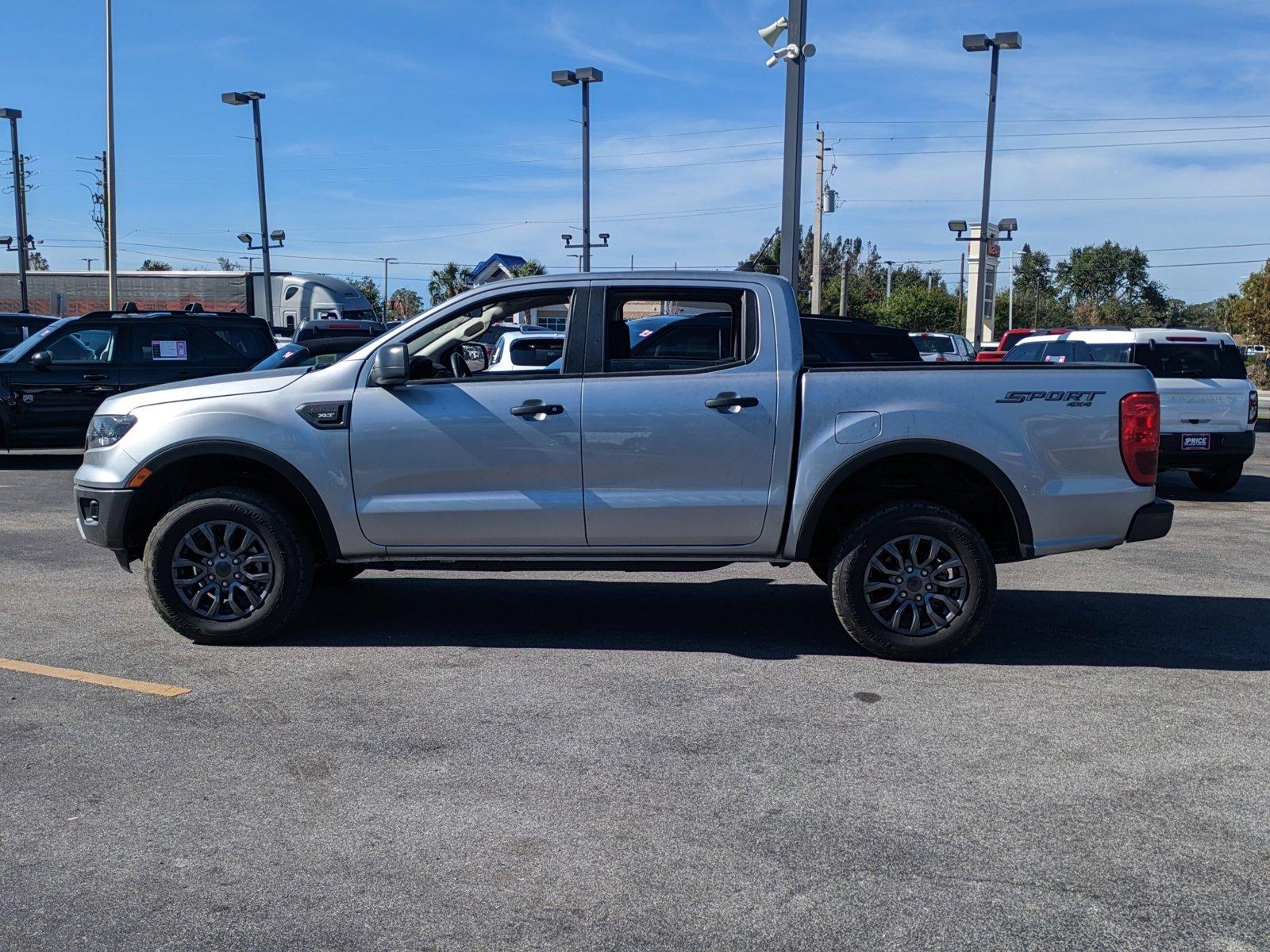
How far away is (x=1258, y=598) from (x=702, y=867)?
5.53 meters

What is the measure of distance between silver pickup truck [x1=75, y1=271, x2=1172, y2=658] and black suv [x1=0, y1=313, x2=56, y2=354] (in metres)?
14.5

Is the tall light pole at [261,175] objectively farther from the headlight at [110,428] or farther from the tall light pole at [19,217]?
the headlight at [110,428]

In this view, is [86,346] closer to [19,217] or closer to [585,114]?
[585,114]

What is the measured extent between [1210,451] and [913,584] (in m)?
8.17

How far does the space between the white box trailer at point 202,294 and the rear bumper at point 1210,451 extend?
31624mm

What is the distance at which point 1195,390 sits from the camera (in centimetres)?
1288

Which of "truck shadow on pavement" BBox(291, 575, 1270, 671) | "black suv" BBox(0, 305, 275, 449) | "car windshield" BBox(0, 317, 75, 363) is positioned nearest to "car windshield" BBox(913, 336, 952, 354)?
"black suv" BBox(0, 305, 275, 449)

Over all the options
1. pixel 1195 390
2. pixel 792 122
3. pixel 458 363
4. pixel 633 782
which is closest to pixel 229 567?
pixel 458 363

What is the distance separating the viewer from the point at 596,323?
21.0 ft

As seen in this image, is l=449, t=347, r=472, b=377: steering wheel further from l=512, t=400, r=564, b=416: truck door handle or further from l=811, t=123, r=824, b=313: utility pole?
l=811, t=123, r=824, b=313: utility pole

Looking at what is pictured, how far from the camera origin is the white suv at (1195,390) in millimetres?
12828

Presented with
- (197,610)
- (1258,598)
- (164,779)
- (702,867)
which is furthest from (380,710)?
(1258,598)

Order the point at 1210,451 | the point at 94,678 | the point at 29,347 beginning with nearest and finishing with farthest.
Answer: the point at 94,678 < the point at 1210,451 < the point at 29,347

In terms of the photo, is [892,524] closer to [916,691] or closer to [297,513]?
[916,691]
